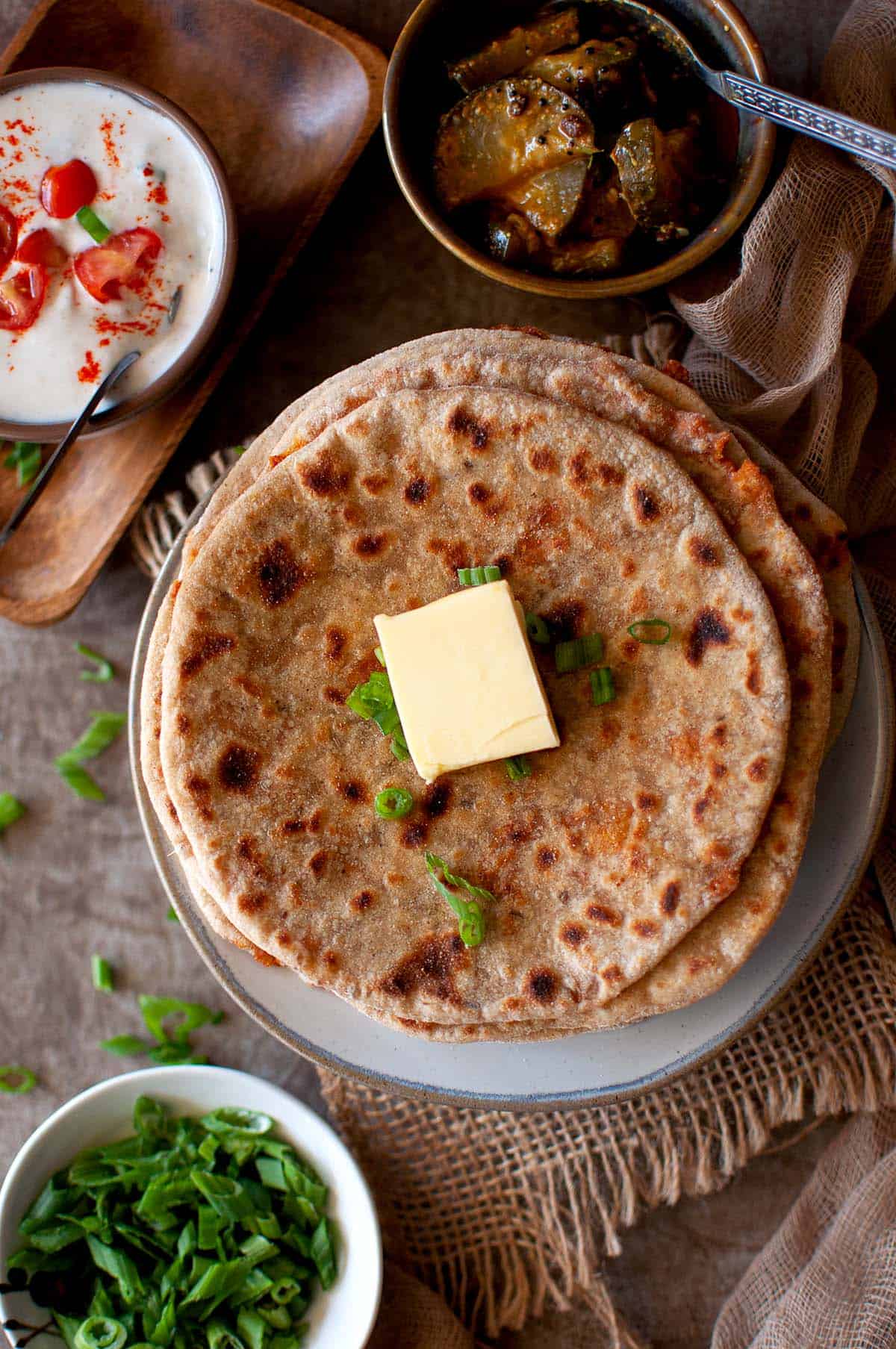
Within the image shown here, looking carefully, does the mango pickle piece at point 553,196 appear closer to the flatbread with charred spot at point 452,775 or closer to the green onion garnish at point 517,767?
the flatbread with charred spot at point 452,775

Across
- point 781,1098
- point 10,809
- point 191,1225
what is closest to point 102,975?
point 10,809

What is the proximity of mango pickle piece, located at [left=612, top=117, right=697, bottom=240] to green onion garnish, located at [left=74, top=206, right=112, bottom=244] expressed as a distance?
1.40 meters

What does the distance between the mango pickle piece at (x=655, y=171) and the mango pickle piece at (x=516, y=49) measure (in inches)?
12.7

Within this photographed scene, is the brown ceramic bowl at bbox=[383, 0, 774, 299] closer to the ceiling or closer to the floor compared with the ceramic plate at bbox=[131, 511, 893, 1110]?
closer to the ceiling

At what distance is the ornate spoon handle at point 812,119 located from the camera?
2.55 meters

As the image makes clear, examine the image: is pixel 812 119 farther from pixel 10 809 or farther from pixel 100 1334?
pixel 100 1334

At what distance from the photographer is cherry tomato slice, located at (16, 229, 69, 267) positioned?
3043 mm

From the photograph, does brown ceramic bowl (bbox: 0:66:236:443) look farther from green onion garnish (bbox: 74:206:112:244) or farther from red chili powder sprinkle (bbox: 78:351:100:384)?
green onion garnish (bbox: 74:206:112:244)

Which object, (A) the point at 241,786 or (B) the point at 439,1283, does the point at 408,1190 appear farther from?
(A) the point at 241,786

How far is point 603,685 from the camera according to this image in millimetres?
2430

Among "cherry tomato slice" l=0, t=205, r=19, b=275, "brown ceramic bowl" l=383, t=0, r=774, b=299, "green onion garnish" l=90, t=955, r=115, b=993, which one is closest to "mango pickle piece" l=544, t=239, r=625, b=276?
"brown ceramic bowl" l=383, t=0, r=774, b=299

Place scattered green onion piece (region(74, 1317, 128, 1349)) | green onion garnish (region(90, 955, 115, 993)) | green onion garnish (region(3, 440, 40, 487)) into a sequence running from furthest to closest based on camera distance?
green onion garnish (region(90, 955, 115, 993)), green onion garnish (region(3, 440, 40, 487)), scattered green onion piece (region(74, 1317, 128, 1349))

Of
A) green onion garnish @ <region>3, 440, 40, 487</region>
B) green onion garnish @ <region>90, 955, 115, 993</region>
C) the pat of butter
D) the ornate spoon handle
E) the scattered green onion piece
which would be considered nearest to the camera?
the pat of butter

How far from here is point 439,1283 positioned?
326 centimetres
